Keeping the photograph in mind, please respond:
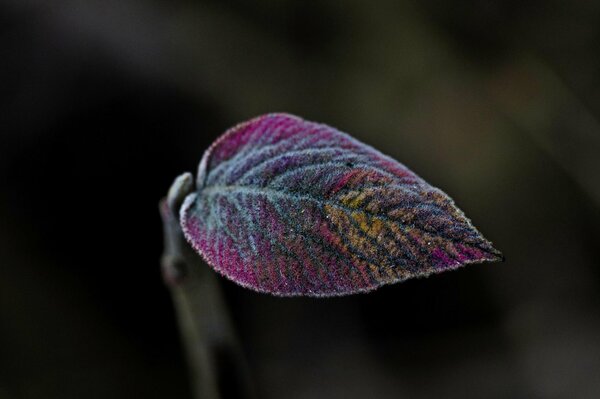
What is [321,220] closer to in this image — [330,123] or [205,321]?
[205,321]

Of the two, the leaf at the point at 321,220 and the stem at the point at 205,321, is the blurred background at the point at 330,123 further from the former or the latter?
the leaf at the point at 321,220

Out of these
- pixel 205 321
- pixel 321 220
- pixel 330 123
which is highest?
pixel 330 123

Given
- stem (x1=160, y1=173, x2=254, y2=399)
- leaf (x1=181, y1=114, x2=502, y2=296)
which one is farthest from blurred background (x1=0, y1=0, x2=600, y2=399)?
leaf (x1=181, y1=114, x2=502, y2=296)

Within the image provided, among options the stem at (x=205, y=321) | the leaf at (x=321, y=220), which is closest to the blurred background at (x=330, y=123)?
the stem at (x=205, y=321)

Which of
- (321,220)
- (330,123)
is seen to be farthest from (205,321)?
(330,123)

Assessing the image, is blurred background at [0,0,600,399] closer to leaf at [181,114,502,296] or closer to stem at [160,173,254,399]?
stem at [160,173,254,399]
